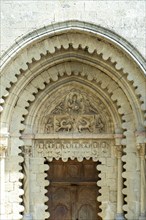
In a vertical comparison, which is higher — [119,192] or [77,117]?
[77,117]

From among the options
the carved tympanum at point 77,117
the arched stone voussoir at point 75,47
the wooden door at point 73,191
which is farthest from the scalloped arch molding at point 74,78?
the wooden door at point 73,191

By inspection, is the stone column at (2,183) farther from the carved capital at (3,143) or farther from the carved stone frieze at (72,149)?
the carved stone frieze at (72,149)

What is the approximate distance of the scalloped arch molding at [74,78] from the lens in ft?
25.0

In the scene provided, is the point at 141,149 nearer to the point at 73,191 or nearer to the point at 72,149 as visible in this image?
the point at 72,149

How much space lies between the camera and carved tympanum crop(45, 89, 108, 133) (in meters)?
8.43

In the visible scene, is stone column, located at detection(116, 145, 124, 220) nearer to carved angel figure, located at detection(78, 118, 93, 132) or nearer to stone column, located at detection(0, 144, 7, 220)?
carved angel figure, located at detection(78, 118, 93, 132)

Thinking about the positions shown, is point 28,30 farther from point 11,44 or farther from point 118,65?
point 118,65

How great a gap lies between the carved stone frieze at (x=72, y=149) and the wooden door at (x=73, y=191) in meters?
0.37

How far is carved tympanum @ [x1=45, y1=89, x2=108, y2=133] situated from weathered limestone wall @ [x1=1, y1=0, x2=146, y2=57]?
1.39 metres

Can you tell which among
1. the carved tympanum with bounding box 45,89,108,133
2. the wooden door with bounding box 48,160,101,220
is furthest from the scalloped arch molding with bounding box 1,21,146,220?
the wooden door with bounding box 48,160,101,220

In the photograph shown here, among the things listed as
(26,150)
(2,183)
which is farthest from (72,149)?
(2,183)

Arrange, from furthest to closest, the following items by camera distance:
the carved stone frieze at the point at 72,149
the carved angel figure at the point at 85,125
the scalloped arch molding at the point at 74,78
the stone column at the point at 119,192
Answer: the carved angel figure at the point at 85,125, the carved stone frieze at the point at 72,149, the stone column at the point at 119,192, the scalloped arch molding at the point at 74,78

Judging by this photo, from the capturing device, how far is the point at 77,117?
8445 mm

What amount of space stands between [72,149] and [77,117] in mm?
563
